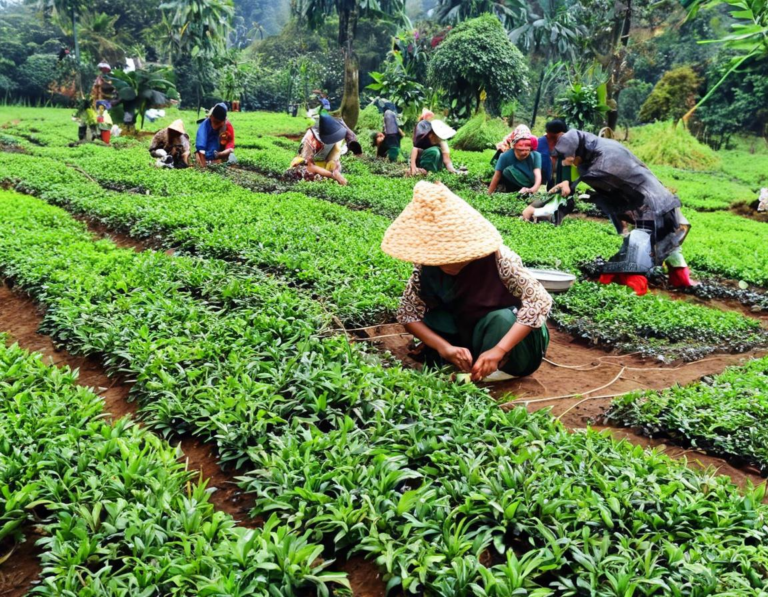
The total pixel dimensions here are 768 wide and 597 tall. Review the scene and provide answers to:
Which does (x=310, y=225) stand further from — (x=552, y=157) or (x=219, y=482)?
(x=219, y=482)

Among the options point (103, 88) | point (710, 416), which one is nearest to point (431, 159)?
point (710, 416)

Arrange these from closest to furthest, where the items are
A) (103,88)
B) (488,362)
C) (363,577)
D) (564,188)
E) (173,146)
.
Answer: (363,577)
(488,362)
(564,188)
(173,146)
(103,88)

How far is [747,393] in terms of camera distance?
3.75 meters

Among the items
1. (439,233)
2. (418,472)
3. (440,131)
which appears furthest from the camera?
(440,131)

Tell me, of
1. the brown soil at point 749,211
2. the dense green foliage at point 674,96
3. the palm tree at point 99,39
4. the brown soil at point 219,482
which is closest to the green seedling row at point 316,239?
the brown soil at point 219,482

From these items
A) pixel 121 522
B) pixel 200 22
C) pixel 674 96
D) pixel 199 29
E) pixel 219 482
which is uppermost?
pixel 200 22

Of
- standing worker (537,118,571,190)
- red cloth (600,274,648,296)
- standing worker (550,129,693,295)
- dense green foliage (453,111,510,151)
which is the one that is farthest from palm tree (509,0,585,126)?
red cloth (600,274,648,296)

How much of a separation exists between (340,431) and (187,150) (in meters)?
10.6

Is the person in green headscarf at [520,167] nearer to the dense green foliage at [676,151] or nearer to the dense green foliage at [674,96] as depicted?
the dense green foliage at [676,151]

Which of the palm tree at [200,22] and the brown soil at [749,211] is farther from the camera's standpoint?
the palm tree at [200,22]

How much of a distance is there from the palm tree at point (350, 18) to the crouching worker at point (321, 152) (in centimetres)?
1082

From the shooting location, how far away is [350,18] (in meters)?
24.2

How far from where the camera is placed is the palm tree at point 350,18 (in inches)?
861

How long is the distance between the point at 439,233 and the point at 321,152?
27.1 feet
